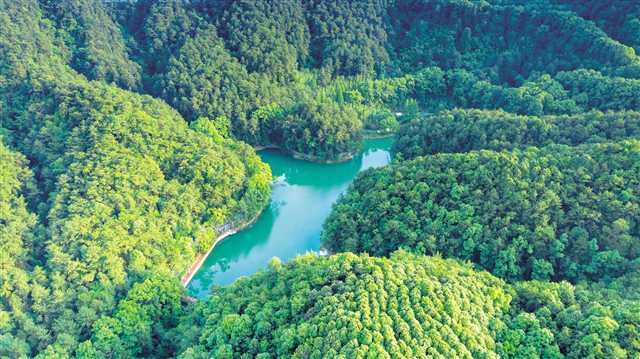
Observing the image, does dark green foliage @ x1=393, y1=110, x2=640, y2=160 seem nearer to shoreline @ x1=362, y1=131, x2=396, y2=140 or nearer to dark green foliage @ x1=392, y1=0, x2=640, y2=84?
shoreline @ x1=362, y1=131, x2=396, y2=140

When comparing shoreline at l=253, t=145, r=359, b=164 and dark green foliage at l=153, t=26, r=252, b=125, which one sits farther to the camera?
dark green foliage at l=153, t=26, r=252, b=125

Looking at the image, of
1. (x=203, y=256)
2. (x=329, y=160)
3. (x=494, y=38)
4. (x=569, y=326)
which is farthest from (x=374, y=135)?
(x=569, y=326)

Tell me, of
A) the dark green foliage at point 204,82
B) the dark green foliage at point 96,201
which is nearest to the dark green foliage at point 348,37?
the dark green foliage at point 204,82

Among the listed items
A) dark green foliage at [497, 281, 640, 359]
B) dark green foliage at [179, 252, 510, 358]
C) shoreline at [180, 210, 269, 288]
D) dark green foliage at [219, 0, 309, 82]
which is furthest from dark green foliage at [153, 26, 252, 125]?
dark green foliage at [497, 281, 640, 359]

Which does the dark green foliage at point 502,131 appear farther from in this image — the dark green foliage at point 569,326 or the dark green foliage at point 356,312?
the dark green foliage at point 569,326

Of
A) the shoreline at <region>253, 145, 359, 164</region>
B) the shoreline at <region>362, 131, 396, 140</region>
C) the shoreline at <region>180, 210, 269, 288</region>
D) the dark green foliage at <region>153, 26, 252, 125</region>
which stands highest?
the dark green foliage at <region>153, 26, 252, 125</region>

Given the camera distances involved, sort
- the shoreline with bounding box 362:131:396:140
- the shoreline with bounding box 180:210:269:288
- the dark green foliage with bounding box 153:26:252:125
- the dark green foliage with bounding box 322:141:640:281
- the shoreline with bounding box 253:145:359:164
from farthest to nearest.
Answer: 1. the shoreline with bounding box 362:131:396:140
2. the dark green foliage with bounding box 153:26:252:125
3. the shoreline with bounding box 253:145:359:164
4. the shoreline with bounding box 180:210:269:288
5. the dark green foliage with bounding box 322:141:640:281
